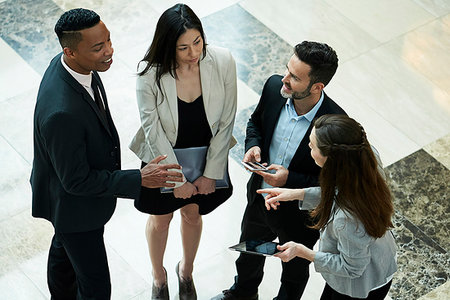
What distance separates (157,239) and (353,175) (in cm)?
149

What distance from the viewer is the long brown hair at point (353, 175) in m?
2.76

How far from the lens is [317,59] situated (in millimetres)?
3217

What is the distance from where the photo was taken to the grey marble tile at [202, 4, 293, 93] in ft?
18.4

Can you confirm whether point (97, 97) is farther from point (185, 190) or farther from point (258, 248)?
point (258, 248)

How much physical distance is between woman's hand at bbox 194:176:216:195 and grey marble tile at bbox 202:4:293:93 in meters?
1.96

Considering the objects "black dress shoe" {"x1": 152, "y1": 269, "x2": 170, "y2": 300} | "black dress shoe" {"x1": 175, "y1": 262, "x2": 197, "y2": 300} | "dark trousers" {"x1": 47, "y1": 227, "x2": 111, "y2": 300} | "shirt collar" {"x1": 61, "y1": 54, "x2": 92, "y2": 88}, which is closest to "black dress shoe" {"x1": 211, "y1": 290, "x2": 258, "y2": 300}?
"black dress shoe" {"x1": 175, "y1": 262, "x2": 197, "y2": 300}

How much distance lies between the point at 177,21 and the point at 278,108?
2.07 feet

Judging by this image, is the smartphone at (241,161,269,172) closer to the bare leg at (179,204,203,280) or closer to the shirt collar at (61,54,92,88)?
the bare leg at (179,204,203,280)

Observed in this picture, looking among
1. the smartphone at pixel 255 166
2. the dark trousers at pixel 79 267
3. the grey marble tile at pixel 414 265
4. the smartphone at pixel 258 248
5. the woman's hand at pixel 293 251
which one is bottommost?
the grey marble tile at pixel 414 265

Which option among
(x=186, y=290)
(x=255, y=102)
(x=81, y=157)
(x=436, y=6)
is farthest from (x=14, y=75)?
(x=436, y=6)

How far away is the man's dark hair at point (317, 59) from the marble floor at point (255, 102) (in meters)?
1.55

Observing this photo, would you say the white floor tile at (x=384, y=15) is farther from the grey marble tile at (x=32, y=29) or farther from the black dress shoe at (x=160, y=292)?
the black dress shoe at (x=160, y=292)

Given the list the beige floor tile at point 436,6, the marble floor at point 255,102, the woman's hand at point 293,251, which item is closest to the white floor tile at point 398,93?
the marble floor at point 255,102

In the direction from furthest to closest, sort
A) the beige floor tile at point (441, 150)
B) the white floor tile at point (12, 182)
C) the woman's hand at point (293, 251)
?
the beige floor tile at point (441, 150), the white floor tile at point (12, 182), the woman's hand at point (293, 251)
